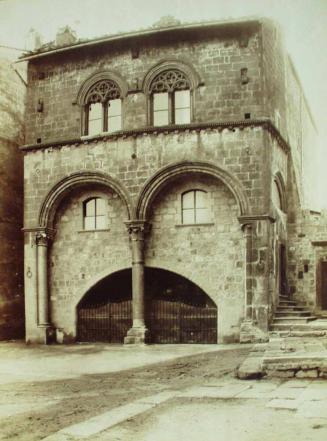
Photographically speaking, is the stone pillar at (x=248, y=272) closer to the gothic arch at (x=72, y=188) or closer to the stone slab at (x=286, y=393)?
the gothic arch at (x=72, y=188)

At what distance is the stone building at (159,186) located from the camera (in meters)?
15.7

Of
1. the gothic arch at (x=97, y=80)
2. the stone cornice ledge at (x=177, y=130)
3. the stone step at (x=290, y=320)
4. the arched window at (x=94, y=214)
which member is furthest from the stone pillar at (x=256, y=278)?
the gothic arch at (x=97, y=80)

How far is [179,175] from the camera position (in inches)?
639

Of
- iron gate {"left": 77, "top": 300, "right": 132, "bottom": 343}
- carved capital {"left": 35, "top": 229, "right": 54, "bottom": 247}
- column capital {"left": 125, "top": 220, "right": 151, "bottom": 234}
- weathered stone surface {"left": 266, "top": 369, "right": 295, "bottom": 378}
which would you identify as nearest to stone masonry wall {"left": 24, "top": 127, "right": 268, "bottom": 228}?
carved capital {"left": 35, "top": 229, "right": 54, "bottom": 247}

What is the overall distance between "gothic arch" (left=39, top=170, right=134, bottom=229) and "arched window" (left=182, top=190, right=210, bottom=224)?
1.51 m

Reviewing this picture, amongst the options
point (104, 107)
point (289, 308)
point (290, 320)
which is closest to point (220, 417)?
point (290, 320)

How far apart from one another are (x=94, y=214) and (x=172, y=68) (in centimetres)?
480

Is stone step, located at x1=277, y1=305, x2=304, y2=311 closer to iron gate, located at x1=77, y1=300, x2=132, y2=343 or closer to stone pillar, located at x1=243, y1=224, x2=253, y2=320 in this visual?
stone pillar, located at x1=243, y1=224, x2=253, y2=320

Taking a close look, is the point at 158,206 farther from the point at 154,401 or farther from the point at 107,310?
the point at 154,401

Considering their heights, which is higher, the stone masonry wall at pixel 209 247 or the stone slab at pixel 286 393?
the stone masonry wall at pixel 209 247

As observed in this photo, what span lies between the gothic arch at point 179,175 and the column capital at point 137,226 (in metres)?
0.16

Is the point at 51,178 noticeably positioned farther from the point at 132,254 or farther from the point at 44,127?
the point at 132,254

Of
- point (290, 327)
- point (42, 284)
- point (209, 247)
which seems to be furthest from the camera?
point (42, 284)

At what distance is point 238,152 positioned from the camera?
51.5ft
